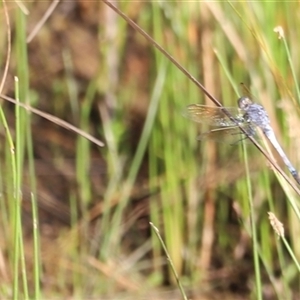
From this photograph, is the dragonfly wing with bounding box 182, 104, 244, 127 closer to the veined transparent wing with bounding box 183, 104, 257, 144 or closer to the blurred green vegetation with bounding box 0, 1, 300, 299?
the veined transparent wing with bounding box 183, 104, 257, 144

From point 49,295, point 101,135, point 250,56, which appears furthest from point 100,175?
point 250,56

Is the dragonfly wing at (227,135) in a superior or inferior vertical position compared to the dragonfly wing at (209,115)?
inferior

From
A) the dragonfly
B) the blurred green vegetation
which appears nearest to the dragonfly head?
the dragonfly

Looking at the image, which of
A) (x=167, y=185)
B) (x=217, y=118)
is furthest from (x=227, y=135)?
A: (x=167, y=185)

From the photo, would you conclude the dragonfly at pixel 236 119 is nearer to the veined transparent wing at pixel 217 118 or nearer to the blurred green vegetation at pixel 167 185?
the veined transparent wing at pixel 217 118

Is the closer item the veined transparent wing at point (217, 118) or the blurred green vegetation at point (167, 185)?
the veined transparent wing at point (217, 118)

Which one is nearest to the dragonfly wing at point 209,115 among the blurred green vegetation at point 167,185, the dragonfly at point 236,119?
the dragonfly at point 236,119
